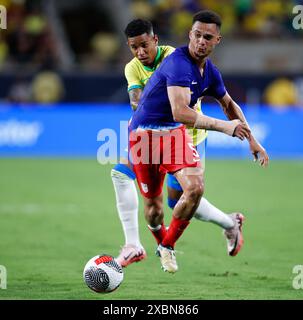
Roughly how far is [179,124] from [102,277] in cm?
168

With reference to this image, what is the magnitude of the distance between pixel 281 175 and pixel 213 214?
850cm

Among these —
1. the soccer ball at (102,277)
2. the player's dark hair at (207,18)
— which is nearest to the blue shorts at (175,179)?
the soccer ball at (102,277)

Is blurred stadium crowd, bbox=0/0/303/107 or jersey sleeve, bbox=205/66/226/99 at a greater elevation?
blurred stadium crowd, bbox=0/0/303/107

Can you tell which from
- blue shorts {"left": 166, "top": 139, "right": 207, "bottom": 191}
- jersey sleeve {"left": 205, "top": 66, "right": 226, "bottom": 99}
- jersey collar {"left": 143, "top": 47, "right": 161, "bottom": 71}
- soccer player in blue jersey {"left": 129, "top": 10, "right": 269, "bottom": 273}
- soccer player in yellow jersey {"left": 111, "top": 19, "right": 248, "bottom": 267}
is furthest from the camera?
blue shorts {"left": 166, "top": 139, "right": 207, "bottom": 191}

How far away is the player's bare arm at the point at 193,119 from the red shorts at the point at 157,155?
457 mm

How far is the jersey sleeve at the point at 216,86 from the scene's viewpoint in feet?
27.5

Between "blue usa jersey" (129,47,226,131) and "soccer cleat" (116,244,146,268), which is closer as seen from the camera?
"blue usa jersey" (129,47,226,131)

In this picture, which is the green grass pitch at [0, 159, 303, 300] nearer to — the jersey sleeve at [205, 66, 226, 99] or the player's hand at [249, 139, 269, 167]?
the player's hand at [249, 139, 269, 167]

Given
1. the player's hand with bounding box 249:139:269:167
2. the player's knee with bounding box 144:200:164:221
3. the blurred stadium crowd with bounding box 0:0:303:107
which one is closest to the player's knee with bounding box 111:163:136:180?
the player's knee with bounding box 144:200:164:221

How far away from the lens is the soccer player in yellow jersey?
848 cm

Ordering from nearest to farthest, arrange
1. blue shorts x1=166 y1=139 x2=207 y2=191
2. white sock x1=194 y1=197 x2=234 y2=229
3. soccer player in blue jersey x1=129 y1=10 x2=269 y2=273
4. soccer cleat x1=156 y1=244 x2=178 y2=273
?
soccer player in blue jersey x1=129 y1=10 x2=269 y2=273 < soccer cleat x1=156 y1=244 x2=178 y2=273 < blue shorts x1=166 y1=139 x2=207 y2=191 < white sock x1=194 y1=197 x2=234 y2=229

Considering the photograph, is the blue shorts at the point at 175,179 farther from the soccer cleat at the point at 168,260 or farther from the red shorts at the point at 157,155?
the soccer cleat at the point at 168,260

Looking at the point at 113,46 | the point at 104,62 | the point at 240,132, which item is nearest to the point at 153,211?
the point at 240,132

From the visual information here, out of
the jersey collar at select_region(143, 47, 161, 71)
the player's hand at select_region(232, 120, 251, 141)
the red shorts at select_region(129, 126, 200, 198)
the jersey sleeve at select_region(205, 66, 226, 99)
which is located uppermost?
the jersey collar at select_region(143, 47, 161, 71)
